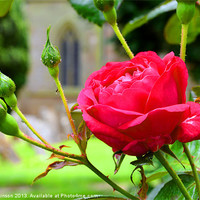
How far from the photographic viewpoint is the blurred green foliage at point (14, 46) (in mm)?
7695

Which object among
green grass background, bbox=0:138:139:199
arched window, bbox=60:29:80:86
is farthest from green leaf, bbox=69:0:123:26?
arched window, bbox=60:29:80:86

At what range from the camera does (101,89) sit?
27cm

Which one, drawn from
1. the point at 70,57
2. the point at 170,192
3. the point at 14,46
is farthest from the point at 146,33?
the point at 170,192

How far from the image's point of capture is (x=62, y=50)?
36.4ft

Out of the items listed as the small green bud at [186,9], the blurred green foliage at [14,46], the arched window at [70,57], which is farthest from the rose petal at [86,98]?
the arched window at [70,57]

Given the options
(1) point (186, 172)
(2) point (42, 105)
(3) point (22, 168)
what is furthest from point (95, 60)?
(1) point (186, 172)

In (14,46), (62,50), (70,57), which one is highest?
(14,46)

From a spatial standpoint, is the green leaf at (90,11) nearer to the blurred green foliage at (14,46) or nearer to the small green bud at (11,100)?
the small green bud at (11,100)

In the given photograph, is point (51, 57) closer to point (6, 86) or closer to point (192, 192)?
point (6, 86)

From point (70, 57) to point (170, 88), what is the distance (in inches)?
430

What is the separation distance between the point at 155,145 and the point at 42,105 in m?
10.6

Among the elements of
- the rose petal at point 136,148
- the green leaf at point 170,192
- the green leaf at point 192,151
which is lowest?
the green leaf at point 170,192

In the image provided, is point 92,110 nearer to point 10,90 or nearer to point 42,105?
point 10,90

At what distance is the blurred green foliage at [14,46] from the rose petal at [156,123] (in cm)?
753
